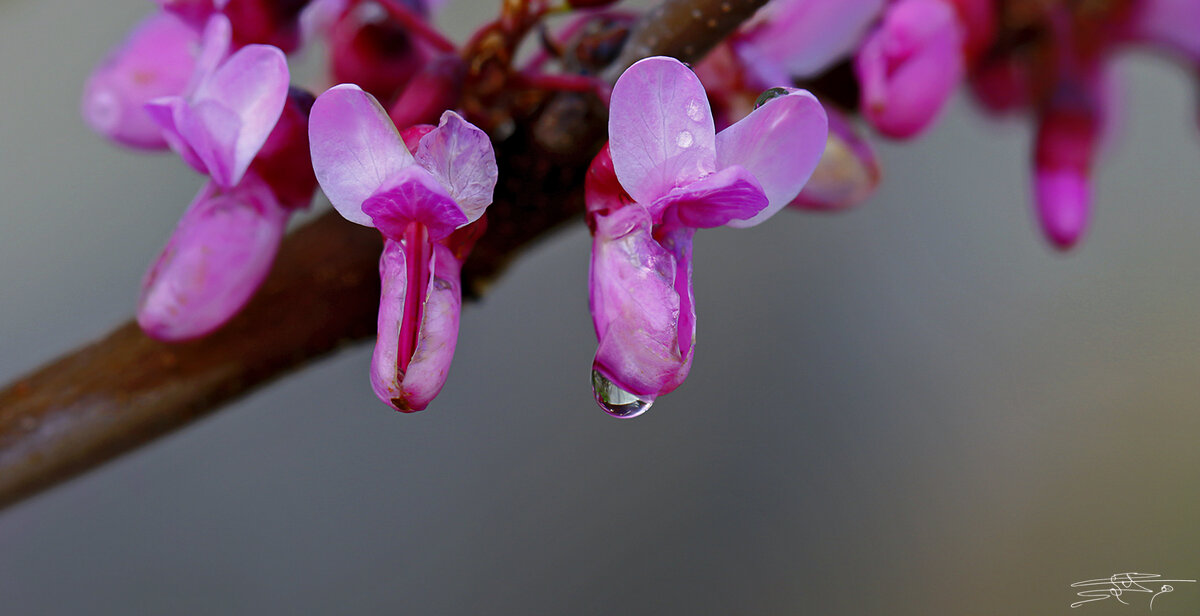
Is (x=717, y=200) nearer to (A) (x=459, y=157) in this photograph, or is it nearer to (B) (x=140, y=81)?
(A) (x=459, y=157)

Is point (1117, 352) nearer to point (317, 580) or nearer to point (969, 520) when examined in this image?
point (969, 520)

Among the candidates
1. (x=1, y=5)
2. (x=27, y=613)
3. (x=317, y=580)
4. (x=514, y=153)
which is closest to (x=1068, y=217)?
(x=514, y=153)

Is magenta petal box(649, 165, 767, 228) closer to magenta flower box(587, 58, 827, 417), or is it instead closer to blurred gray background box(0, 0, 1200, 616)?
magenta flower box(587, 58, 827, 417)

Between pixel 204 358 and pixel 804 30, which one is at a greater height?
pixel 804 30
